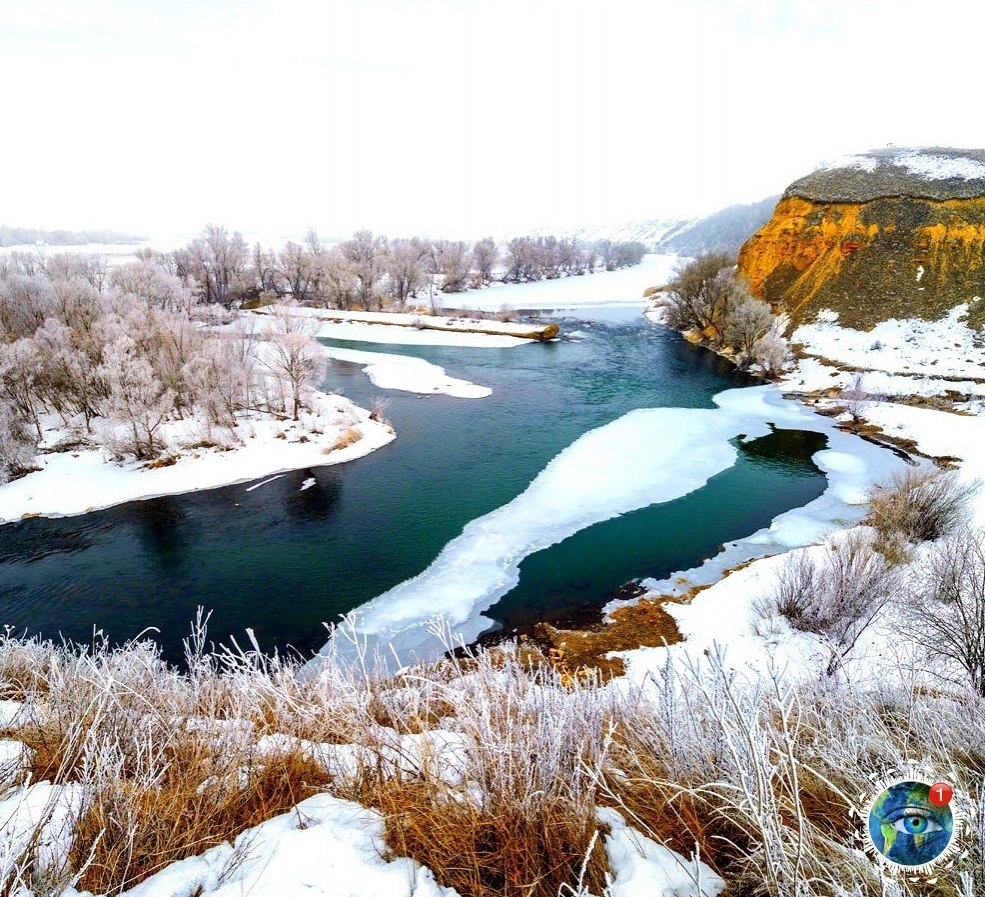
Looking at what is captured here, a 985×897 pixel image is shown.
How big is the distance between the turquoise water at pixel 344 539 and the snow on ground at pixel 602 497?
549 mm

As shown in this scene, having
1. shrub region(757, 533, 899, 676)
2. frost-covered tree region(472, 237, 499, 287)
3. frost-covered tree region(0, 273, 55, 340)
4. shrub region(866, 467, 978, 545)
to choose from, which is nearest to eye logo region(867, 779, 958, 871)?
shrub region(757, 533, 899, 676)

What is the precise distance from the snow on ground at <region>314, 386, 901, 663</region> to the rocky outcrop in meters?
16.0

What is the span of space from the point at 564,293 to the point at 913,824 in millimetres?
79281

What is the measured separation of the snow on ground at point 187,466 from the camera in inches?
744

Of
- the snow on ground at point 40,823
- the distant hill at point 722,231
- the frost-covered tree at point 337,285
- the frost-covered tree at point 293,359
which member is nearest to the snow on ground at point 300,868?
the snow on ground at point 40,823

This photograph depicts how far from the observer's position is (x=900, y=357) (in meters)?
32.2

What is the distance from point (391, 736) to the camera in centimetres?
337

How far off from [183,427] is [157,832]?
1028 inches

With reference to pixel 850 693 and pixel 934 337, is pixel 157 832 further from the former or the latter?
pixel 934 337

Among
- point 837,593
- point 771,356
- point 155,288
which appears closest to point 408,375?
point 155,288

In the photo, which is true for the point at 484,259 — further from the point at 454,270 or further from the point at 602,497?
the point at 602,497

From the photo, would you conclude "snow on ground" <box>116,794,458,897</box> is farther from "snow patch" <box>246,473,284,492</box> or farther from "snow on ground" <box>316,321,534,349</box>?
"snow on ground" <box>316,321,534,349</box>

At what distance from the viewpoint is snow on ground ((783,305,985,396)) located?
2886 cm

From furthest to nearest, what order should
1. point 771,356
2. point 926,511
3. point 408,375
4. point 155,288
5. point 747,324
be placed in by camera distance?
1. point 155,288
2. point 747,324
3. point 408,375
4. point 771,356
5. point 926,511
